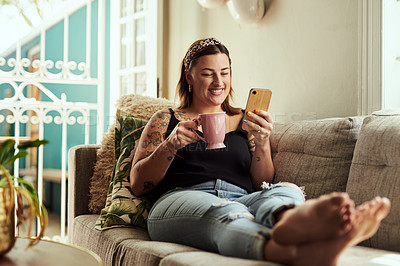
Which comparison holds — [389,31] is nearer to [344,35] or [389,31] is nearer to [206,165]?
[344,35]

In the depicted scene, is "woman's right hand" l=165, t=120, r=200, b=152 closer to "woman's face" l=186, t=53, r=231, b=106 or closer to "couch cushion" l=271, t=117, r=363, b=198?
"woman's face" l=186, t=53, r=231, b=106

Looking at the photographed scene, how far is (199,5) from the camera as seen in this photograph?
10.6 ft

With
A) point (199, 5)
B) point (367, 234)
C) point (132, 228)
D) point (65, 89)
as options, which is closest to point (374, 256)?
point (367, 234)

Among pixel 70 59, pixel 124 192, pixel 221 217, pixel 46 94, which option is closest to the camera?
pixel 221 217

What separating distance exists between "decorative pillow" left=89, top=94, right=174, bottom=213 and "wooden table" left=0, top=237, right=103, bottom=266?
80 centimetres

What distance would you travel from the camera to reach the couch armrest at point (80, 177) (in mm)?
1995

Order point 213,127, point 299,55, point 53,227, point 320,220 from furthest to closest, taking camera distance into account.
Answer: point 53,227
point 299,55
point 213,127
point 320,220

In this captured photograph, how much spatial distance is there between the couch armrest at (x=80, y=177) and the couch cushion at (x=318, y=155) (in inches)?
33.8

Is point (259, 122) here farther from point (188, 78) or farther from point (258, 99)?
point (188, 78)

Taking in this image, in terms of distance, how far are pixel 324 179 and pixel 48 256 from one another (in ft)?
3.34

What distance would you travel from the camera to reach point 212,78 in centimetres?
175

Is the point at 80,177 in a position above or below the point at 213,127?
below

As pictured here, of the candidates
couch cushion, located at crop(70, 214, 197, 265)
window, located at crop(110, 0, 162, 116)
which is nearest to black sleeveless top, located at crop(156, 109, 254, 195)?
couch cushion, located at crop(70, 214, 197, 265)

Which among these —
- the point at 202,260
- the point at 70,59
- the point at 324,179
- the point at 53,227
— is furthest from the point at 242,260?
the point at 70,59
